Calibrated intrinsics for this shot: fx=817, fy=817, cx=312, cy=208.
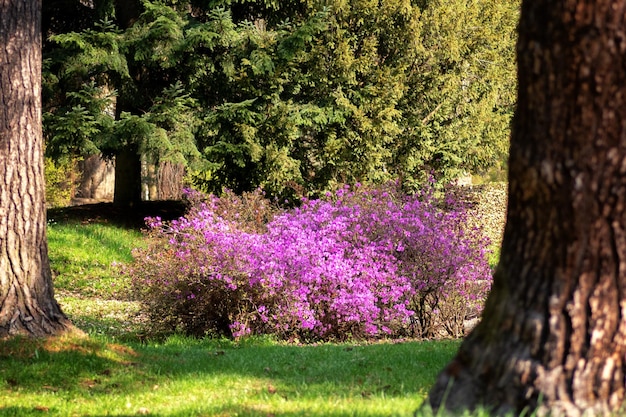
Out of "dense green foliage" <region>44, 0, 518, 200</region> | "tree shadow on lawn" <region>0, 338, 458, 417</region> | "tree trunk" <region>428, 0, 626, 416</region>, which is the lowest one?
"tree shadow on lawn" <region>0, 338, 458, 417</region>

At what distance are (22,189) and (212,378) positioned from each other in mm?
2528

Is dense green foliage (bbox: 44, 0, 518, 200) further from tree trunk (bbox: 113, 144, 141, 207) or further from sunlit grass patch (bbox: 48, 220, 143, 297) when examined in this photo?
sunlit grass patch (bbox: 48, 220, 143, 297)

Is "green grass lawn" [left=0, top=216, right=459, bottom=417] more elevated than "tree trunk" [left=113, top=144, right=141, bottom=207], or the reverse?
"tree trunk" [left=113, top=144, right=141, bottom=207]

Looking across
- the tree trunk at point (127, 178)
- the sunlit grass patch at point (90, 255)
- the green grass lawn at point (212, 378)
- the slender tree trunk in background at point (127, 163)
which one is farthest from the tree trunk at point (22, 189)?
the tree trunk at point (127, 178)

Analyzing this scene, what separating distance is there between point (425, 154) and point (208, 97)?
5411 mm

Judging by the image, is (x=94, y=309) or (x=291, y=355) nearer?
(x=291, y=355)

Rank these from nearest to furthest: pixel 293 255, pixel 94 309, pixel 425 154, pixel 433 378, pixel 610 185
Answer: pixel 610 185 < pixel 433 378 < pixel 293 255 < pixel 94 309 < pixel 425 154

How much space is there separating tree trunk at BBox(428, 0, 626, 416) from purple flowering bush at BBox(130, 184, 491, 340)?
648 cm

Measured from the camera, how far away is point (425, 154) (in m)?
19.8

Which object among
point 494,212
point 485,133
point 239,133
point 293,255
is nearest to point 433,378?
point 293,255

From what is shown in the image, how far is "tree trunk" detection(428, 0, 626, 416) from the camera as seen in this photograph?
3.92 m

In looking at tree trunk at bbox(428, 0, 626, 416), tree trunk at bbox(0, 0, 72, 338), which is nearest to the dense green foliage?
tree trunk at bbox(0, 0, 72, 338)

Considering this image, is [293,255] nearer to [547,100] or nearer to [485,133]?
[547,100]

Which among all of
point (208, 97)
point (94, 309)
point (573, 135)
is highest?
point (208, 97)
